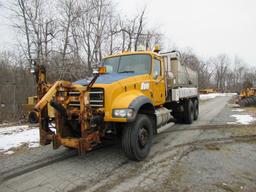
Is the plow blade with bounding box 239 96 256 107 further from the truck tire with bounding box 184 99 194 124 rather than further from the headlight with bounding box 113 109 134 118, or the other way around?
the headlight with bounding box 113 109 134 118

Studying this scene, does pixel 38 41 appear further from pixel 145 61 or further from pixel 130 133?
pixel 130 133

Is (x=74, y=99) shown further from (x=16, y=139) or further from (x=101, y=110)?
(x=16, y=139)

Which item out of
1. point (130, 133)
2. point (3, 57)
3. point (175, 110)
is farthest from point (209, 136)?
point (3, 57)

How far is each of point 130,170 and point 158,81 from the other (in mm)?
2792

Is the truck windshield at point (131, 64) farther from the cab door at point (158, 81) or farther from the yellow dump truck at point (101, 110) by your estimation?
the cab door at point (158, 81)

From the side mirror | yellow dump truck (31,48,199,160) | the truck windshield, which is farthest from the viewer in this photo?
the side mirror

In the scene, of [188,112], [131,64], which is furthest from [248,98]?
[131,64]

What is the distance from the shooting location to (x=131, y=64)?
6.13m

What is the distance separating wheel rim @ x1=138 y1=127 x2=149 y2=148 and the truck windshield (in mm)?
1606

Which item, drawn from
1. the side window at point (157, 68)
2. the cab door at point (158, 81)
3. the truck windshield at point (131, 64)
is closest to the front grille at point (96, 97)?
the truck windshield at point (131, 64)

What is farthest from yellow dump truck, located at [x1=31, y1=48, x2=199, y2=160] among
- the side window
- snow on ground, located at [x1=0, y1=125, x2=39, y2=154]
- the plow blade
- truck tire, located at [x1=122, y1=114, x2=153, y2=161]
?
the plow blade

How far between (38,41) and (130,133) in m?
13.4

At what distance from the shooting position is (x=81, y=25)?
18344 millimetres

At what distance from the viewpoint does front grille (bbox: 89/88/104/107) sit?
4.62 m
